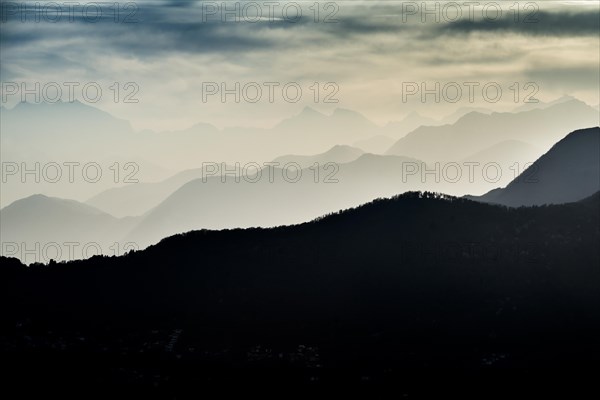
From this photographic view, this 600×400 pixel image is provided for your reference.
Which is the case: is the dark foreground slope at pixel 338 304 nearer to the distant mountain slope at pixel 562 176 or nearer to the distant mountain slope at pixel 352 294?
the distant mountain slope at pixel 352 294

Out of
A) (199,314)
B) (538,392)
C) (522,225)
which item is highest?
(522,225)

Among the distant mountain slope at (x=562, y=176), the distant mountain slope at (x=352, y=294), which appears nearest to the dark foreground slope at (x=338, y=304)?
the distant mountain slope at (x=352, y=294)

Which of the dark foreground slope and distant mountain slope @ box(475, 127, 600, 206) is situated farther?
distant mountain slope @ box(475, 127, 600, 206)

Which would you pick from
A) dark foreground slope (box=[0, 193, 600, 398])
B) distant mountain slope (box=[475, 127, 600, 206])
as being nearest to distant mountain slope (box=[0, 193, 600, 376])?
dark foreground slope (box=[0, 193, 600, 398])

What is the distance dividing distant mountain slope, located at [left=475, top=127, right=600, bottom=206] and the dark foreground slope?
190 feet

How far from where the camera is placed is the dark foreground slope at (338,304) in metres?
62.3

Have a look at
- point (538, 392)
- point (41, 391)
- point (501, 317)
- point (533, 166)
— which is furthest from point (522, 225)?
point (533, 166)

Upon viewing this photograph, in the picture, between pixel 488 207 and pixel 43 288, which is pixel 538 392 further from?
pixel 43 288

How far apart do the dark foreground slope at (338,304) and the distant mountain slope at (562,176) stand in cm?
5784

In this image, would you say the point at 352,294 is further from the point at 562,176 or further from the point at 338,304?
the point at 562,176

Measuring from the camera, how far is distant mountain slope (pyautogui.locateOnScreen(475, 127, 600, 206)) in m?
146

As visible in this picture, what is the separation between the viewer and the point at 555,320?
71938 mm

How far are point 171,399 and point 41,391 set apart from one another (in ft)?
29.7

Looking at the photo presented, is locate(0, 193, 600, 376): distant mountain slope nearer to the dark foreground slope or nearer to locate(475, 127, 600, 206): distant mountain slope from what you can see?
the dark foreground slope
